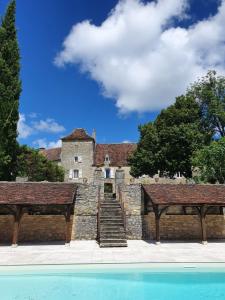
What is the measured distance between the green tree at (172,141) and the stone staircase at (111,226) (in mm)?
12394

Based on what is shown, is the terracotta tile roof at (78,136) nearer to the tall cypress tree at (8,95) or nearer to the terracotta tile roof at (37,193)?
the tall cypress tree at (8,95)

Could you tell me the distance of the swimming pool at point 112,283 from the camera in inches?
373

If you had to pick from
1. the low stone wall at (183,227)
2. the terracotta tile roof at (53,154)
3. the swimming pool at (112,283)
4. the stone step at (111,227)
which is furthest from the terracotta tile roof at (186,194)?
the terracotta tile roof at (53,154)

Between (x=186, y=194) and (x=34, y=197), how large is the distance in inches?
345

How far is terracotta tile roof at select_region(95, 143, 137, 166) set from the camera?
151ft

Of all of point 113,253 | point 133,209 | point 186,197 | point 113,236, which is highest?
point 186,197

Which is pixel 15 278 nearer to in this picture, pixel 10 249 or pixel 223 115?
pixel 10 249

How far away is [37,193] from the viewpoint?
60.1 ft

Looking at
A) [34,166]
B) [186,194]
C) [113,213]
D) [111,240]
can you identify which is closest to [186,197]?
[186,194]

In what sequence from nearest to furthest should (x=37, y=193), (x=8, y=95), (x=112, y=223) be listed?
(x=37, y=193), (x=112, y=223), (x=8, y=95)

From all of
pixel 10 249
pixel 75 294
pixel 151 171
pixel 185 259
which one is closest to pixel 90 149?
pixel 151 171

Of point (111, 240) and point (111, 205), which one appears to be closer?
→ point (111, 240)

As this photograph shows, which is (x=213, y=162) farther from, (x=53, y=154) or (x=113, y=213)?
(x=53, y=154)

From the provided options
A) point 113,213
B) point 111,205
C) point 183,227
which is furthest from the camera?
point 111,205
